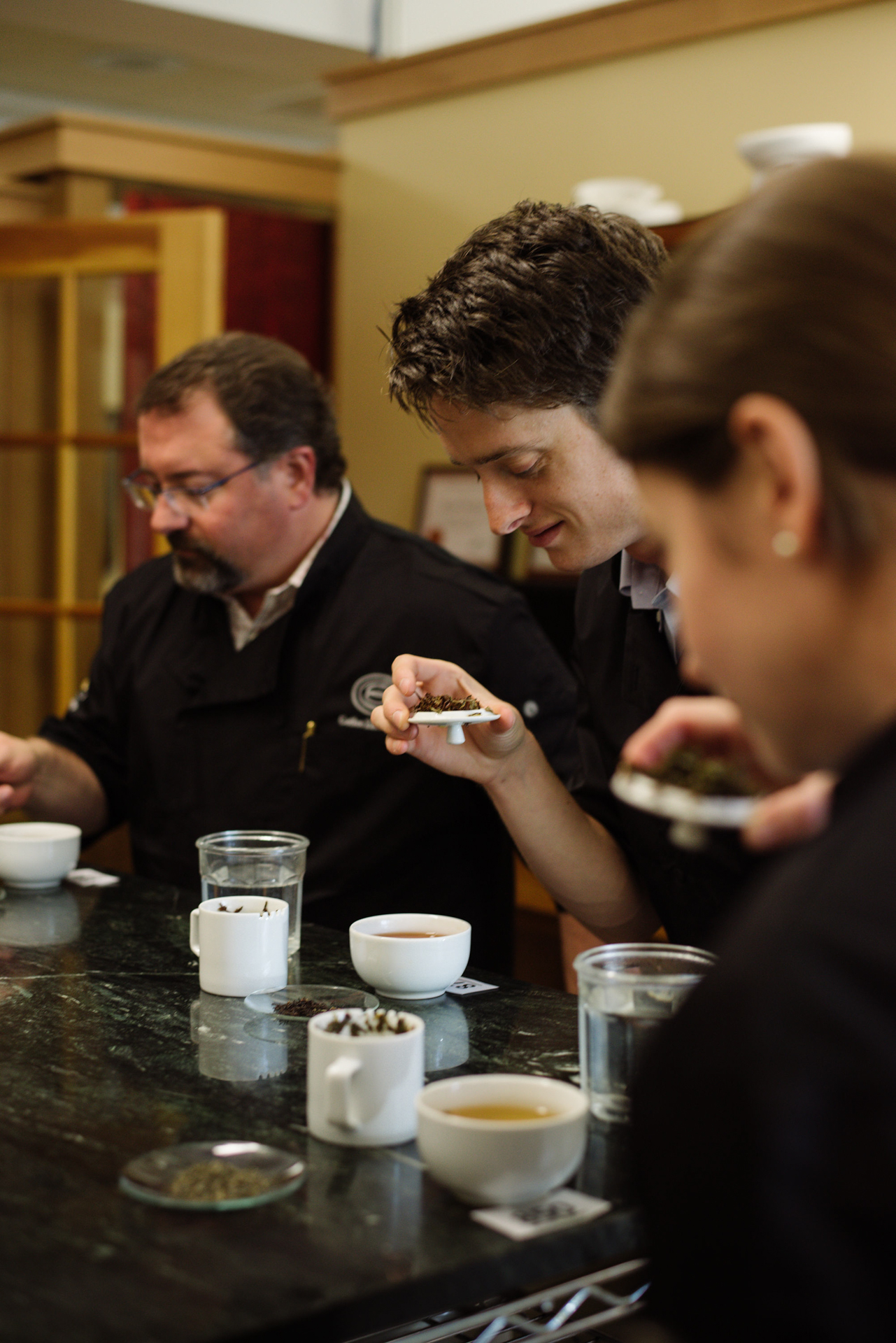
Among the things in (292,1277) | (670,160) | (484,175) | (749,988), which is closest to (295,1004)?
(292,1277)

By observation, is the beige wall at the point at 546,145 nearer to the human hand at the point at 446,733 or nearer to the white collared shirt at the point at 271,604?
the white collared shirt at the point at 271,604

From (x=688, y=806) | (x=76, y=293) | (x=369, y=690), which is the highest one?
(x=76, y=293)

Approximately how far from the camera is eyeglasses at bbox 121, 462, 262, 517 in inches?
101

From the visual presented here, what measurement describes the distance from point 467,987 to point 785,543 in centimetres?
96

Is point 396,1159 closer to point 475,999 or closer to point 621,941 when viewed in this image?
point 475,999

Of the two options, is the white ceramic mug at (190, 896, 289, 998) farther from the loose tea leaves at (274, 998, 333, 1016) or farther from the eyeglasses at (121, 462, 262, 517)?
the eyeglasses at (121, 462, 262, 517)

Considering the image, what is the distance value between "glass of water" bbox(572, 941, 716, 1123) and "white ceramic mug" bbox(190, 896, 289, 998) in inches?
17.4

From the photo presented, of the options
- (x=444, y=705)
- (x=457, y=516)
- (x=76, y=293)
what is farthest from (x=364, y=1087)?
(x=76, y=293)

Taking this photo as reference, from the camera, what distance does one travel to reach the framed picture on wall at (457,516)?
4.44 m

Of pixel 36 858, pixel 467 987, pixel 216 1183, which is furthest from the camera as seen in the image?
pixel 36 858

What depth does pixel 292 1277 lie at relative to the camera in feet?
2.86

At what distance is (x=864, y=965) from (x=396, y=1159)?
0.55m

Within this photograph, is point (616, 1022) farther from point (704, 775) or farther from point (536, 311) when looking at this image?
point (536, 311)

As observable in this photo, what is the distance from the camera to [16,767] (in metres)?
2.35
